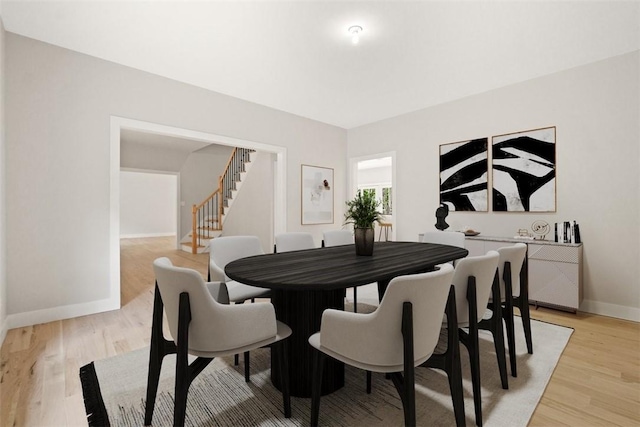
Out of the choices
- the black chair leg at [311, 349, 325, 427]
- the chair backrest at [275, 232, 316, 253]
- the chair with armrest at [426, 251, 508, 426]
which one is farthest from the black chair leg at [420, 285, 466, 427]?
the chair backrest at [275, 232, 316, 253]

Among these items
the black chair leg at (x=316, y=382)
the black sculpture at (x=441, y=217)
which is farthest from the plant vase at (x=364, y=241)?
the black sculpture at (x=441, y=217)

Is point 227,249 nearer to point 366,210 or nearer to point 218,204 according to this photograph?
point 366,210

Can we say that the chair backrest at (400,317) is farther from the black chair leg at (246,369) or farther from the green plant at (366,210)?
the green plant at (366,210)

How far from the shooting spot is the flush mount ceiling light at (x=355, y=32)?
260cm

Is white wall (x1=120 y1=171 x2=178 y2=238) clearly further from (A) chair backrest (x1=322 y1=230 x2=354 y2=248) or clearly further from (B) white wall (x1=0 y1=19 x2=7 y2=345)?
(A) chair backrest (x1=322 y1=230 x2=354 y2=248)

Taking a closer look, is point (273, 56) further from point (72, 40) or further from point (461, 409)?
point (461, 409)

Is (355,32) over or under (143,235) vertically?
over

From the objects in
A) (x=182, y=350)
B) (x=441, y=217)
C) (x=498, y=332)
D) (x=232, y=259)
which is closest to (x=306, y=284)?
(x=182, y=350)

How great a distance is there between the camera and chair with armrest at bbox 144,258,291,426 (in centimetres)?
129

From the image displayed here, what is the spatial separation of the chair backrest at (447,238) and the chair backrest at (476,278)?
1506mm

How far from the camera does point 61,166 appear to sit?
2.98 meters

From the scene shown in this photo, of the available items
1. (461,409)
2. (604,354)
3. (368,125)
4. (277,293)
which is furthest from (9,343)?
(368,125)

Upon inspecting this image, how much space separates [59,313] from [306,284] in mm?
2984

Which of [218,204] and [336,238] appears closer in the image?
[336,238]
